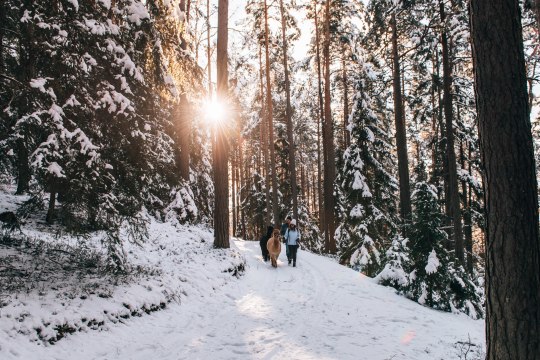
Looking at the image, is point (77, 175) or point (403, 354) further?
point (77, 175)

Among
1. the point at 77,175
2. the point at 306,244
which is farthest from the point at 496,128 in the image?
the point at 306,244

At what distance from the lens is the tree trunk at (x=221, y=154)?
13.0m

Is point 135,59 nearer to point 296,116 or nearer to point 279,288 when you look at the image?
point 279,288

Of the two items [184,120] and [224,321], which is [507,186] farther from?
[184,120]

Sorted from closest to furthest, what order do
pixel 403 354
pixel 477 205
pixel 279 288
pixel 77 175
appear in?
pixel 403 354 < pixel 77 175 < pixel 279 288 < pixel 477 205

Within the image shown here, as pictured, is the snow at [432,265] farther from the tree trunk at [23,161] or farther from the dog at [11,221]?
the dog at [11,221]

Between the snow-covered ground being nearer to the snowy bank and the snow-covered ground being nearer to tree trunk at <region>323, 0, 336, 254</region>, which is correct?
the snowy bank

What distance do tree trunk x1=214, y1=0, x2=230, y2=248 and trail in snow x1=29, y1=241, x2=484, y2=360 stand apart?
3079 mm

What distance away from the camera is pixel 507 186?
12.4ft

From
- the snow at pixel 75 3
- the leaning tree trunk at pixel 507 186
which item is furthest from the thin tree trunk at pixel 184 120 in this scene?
the leaning tree trunk at pixel 507 186

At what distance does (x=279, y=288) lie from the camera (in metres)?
10.4

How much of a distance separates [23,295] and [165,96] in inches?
189

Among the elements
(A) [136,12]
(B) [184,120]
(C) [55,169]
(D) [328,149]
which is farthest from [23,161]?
(D) [328,149]

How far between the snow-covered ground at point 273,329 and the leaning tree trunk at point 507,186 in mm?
2114
